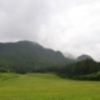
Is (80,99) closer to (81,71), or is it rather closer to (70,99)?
(70,99)

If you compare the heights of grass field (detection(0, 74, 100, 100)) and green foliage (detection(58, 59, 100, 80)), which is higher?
green foliage (detection(58, 59, 100, 80))

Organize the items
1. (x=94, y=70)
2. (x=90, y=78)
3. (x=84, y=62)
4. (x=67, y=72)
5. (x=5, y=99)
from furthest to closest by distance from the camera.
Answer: (x=67, y=72)
(x=84, y=62)
(x=94, y=70)
(x=90, y=78)
(x=5, y=99)

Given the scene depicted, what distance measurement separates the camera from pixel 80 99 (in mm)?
43781

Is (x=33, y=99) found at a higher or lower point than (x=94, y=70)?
lower

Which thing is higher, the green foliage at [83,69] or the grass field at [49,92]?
the green foliage at [83,69]

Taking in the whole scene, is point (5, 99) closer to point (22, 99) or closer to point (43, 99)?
point (22, 99)

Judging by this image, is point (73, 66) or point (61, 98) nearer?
point (61, 98)

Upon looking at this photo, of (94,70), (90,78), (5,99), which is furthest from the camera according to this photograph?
(94,70)

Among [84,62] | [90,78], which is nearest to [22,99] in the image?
[90,78]

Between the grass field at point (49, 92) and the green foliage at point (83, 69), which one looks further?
the green foliage at point (83, 69)

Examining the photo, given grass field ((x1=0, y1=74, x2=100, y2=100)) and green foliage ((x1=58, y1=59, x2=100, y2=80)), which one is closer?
grass field ((x1=0, y1=74, x2=100, y2=100))

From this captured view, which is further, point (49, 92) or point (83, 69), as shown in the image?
point (83, 69)

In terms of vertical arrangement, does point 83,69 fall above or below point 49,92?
above

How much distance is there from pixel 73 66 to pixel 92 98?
14383cm
